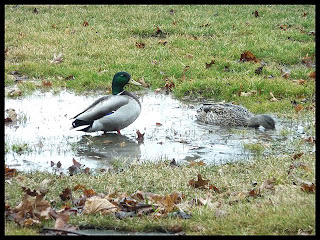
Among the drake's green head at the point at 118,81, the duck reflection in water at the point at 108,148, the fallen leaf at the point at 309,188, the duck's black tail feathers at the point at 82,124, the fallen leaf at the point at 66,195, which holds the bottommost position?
the fallen leaf at the point at 66,195

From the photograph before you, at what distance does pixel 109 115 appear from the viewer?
8.66 m

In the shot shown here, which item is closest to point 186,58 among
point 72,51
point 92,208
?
point 72,51

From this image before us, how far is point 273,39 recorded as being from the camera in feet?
45.9

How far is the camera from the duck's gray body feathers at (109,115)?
8.57 m

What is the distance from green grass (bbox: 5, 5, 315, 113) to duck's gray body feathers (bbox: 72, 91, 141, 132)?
6.69 ft

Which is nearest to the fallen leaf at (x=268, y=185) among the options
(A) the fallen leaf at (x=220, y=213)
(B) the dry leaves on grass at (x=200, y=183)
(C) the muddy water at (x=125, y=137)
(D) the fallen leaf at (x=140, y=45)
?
(B) the dry leaves on grass at (x=200, y=183)

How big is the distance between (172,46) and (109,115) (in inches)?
209

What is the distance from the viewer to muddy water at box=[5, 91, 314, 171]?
24.8 ft

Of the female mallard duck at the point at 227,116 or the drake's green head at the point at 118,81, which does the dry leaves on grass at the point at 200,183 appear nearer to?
the female mallard duck at the point at 227,116

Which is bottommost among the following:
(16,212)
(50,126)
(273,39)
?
(16,212)

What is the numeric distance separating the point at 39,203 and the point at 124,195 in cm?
85

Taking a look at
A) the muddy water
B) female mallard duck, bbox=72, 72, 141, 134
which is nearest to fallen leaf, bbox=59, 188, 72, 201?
the muddy water

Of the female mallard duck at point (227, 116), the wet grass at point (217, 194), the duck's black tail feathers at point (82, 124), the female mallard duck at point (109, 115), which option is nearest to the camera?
the wet grass at point (217, 194)

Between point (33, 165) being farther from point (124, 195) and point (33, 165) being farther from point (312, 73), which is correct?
point (312, 73)
